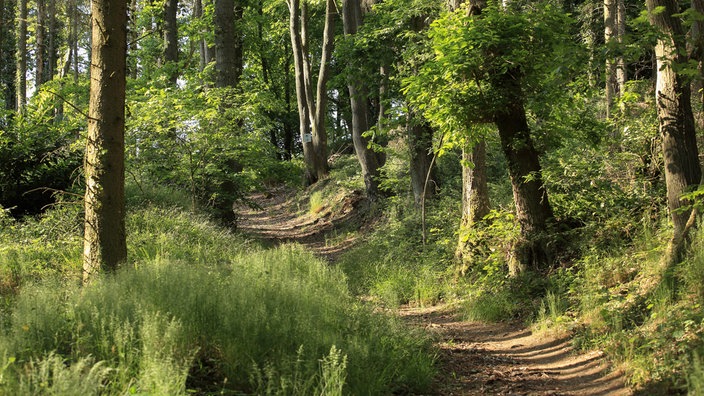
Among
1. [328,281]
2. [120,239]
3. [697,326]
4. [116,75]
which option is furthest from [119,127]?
[697,326]

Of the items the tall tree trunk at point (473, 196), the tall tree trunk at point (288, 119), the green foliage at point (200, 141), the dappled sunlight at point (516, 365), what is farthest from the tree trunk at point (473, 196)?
the tall tree trunk at point (288, 119)

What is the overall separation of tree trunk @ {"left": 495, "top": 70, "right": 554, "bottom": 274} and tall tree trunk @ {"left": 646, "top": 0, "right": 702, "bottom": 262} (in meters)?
1.91

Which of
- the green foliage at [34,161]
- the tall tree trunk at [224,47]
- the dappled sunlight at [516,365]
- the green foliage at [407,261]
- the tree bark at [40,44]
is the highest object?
the tree bark at [40,44]

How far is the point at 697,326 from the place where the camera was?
5.24 meters

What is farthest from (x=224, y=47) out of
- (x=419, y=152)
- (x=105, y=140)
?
(x=105, y=140)

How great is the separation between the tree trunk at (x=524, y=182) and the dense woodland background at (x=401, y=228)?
3 cm

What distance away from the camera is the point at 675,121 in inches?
286

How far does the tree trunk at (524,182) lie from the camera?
873 centimetres

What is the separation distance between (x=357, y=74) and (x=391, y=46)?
119 cm

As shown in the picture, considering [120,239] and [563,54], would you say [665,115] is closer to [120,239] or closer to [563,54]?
[563,54]

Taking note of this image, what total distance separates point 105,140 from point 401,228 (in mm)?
8262

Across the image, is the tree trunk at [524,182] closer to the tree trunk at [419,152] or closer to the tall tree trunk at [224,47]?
the tree trunk at [419,152]

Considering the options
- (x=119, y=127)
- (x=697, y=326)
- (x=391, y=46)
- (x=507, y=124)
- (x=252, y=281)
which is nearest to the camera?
(x=697, y=326)

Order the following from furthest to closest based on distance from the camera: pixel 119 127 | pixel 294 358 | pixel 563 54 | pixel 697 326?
pixel 563 54 < pixel 119 127 < pixel 697 326 < pixel 294 358
